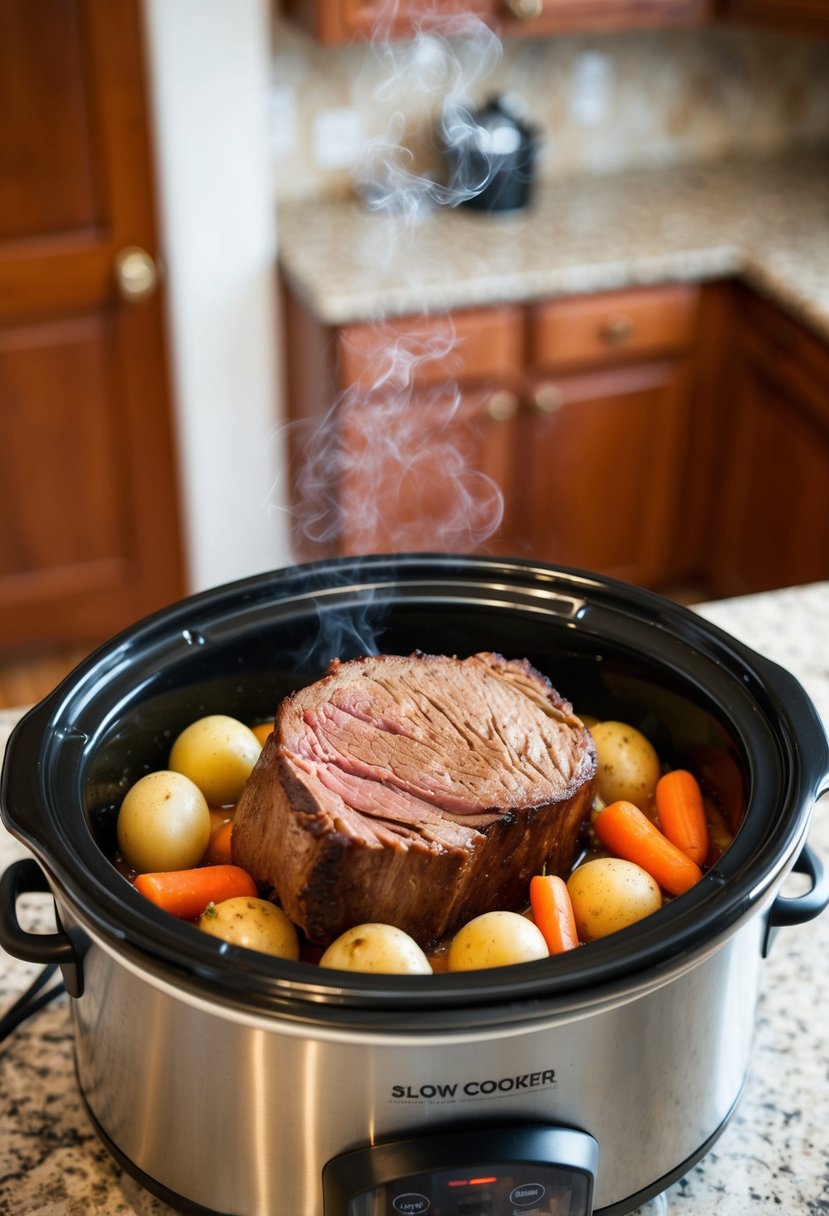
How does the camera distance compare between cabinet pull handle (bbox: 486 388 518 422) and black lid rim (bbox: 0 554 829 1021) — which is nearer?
black lid rim (bbox: 0 554 829 1021)

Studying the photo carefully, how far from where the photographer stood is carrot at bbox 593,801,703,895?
99 centimetres

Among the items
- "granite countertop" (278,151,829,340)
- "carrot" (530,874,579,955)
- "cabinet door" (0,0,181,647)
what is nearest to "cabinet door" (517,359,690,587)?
"granite countertop" (278,151,829,340)

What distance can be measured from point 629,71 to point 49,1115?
3.13 meters

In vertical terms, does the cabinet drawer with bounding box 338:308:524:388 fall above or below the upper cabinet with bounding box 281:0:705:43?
below

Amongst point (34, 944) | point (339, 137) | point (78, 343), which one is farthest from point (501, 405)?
point (34, 944)

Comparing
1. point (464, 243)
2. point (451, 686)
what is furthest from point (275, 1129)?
point (464, 243)

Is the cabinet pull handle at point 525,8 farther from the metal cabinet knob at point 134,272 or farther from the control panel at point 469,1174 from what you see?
the control panel at point 469,1174

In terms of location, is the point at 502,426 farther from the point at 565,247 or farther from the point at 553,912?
the point at 553,912

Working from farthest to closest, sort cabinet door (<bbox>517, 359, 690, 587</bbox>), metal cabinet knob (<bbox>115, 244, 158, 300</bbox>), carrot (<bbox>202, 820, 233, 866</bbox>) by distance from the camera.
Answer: cabinet door (<bbox>517, 359, 690, 587</bbox>) < metal cabinet knob (<bbox>115, 244, 158, 300</bbox>) < carrot (<bbox>202, 820, 233, 866</bbox>)

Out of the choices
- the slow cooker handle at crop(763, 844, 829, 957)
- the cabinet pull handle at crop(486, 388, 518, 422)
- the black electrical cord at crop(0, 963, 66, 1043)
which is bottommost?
the cabinet pull handle at crop(486, 388, 518, 422)

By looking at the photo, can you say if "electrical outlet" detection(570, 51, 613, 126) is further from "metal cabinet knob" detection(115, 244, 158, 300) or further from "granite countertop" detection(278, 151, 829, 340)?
"metal cabinet knob" detection(115, 244, 158, 300)

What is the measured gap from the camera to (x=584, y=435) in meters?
3.04

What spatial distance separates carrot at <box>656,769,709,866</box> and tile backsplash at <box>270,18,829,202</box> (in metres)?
2.31

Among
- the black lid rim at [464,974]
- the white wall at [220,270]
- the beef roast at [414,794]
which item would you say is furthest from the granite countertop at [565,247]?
the beef roast at [414,794]
